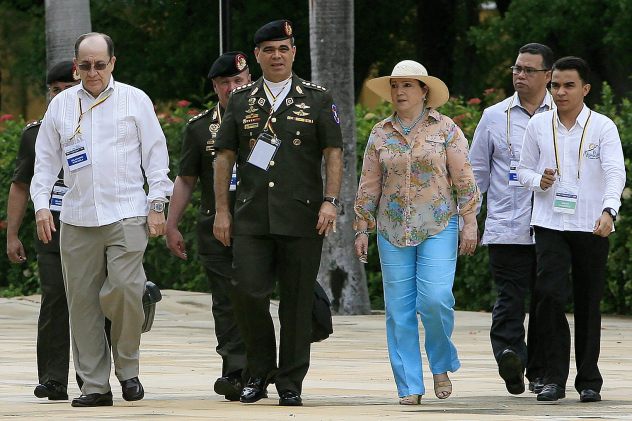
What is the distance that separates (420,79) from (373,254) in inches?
350

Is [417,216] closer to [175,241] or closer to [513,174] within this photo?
[513,174]

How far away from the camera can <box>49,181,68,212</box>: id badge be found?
9.88 metres

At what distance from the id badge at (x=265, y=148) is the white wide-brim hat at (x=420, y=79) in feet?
2.61

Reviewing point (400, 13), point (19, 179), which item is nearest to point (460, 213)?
point (19, 179)

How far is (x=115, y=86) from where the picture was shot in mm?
9531

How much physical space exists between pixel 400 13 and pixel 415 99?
83.2ft

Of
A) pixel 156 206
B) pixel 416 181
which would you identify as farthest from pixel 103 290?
pixel 416 181

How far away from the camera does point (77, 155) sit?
939 cm

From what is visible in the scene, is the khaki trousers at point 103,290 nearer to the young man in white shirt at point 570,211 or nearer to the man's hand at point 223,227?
the man's hand at point 223,227

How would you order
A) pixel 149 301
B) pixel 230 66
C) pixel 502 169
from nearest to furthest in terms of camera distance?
pixel 149 301 < pixel 230 66 < pixel 502 169

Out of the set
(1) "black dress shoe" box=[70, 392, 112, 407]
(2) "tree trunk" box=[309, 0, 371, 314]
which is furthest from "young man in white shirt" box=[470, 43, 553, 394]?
(2) "tree trunk" box=[309, 0, 371, 314]

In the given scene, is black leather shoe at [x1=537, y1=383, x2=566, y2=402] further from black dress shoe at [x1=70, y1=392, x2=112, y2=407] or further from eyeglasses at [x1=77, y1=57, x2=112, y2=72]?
eyeglasses at [x1=77, y1=57, x2=112, y2=72]

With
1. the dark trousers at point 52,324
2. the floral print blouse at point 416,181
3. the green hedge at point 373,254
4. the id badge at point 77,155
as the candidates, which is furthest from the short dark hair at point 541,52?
the green hedge at point 373,254

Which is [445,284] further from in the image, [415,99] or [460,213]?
[415,99]
